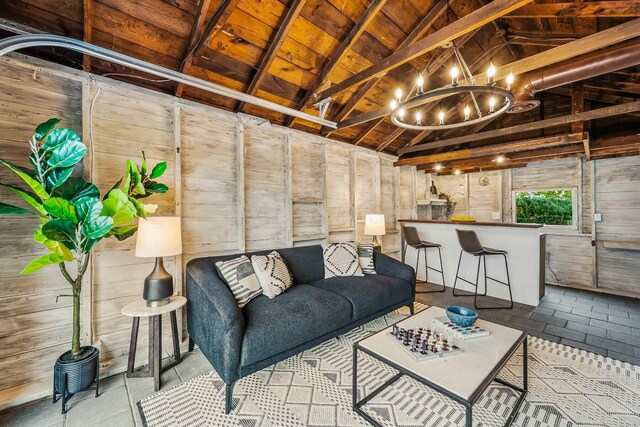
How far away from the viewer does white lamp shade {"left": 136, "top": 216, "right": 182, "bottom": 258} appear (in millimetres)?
2104

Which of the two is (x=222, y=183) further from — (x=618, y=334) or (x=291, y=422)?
(x=618, y=334)

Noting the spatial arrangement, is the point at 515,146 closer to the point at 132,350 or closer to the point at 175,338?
the point at 175,338

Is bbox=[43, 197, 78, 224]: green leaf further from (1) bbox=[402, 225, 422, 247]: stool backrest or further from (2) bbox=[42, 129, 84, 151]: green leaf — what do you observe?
(1) bbox=[402, 225, 422, 247]: stool backrest

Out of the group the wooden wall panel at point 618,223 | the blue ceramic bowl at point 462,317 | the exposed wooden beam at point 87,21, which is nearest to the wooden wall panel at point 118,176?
the exposed wooden beam at point 87,21

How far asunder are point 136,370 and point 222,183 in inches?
77.6

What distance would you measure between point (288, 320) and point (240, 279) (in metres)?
0.65

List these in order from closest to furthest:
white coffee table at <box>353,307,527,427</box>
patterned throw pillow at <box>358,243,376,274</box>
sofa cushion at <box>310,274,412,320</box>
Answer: white coffee table at <box>353,307,527,427</box>, sofa cushion at <box>310,274,412,320</box>, patterned throw pillow at <box>358,243,376,274</box>

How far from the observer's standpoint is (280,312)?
2221 mm

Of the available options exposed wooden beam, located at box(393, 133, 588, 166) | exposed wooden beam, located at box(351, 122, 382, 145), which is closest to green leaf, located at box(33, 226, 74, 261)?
exposed wooden beam, located at box(351, 122, 382, 145)

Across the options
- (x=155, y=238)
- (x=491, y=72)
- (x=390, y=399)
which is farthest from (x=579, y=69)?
(x=155, y=238)

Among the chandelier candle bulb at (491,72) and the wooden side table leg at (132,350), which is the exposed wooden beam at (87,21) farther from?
the chandelier candle bulb at (491,72)

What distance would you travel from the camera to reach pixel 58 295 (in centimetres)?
207

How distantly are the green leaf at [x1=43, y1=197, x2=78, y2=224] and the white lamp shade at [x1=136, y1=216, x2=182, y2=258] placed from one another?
1.52 feet

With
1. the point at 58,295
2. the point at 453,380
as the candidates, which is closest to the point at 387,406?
the point at 453,380
